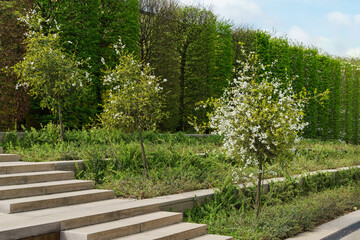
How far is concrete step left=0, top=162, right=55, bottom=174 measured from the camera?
740 centimetres

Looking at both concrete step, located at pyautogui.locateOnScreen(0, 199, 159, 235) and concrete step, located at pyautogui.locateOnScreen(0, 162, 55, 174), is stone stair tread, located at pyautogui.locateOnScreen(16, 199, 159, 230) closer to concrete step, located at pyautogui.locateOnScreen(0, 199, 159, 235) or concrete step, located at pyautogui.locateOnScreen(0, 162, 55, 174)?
concrete step, located at pyautogui.locateOnScreen(0, 199, 159, 235)

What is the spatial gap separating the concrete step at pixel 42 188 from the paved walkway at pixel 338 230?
148 inches

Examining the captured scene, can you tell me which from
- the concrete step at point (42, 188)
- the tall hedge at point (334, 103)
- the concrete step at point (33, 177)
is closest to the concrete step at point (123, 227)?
the concrete step at point (42, 188)

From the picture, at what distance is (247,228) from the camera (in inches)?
263

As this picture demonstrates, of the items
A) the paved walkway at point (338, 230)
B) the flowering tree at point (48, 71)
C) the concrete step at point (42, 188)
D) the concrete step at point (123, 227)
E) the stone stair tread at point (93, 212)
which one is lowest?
the paved walkway at point (338, 230)

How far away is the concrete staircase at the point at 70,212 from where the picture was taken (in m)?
5.27

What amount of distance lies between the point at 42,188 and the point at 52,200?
1.75 ft

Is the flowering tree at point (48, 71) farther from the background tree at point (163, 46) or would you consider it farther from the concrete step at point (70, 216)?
the background tree at point (163, 46)

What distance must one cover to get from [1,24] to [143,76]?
21.5 feet

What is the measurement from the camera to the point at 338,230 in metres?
7.17

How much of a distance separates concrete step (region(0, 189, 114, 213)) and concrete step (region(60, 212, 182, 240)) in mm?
1010

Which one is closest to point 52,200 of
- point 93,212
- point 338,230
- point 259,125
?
point 93,212

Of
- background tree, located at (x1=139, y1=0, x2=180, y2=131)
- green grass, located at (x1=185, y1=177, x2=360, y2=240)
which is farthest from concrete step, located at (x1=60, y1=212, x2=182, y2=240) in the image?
background tree, located at (x1=139, y1=0, x2=180, y2=131)

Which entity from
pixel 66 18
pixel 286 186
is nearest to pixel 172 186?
pixel 286 186
